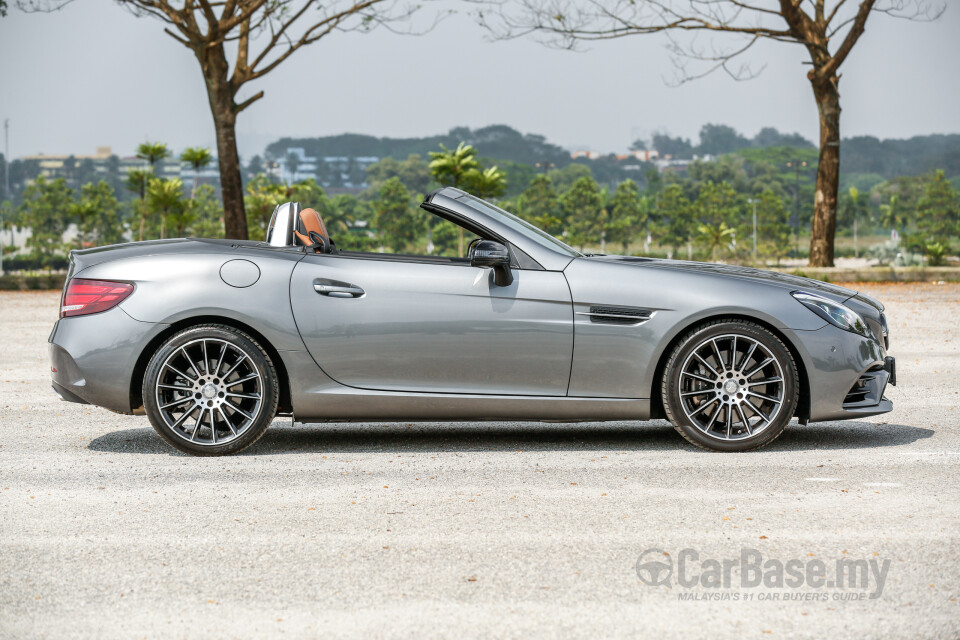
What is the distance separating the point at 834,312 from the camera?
20.0ft

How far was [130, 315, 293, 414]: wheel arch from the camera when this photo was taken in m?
6.06

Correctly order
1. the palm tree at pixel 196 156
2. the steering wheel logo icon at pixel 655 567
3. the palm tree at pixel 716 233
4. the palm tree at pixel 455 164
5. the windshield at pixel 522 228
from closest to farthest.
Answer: the steering wheel logo icon at pixel 655 567 < the windshield at pixel 522 228 < the palm tree at pixel 455 164 < the palm tree at pixel 196 156 < the palm tree at pixel 716 233

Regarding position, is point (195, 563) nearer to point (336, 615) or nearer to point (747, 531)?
point (336, 615)

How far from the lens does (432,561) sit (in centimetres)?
402

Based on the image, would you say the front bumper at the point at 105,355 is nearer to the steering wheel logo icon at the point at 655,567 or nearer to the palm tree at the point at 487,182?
the steering wheel logo icon at the point at 655,567

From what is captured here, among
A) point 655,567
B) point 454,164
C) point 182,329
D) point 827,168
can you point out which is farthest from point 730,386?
point 454,164

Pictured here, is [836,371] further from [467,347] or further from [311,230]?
[311,230]

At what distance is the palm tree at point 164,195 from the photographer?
51.2m

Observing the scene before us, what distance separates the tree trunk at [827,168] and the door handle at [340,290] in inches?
771

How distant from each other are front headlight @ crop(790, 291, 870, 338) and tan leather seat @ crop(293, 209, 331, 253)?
9.00ft

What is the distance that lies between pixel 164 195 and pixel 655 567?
166 ft

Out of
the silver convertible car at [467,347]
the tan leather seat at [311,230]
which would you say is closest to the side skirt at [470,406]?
the silver convertible car at [467,347]

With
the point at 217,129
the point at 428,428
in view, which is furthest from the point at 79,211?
the point at 428,428

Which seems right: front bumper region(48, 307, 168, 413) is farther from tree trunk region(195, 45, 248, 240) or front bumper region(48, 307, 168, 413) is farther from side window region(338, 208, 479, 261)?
side window region(338, 208, 479, 261)
